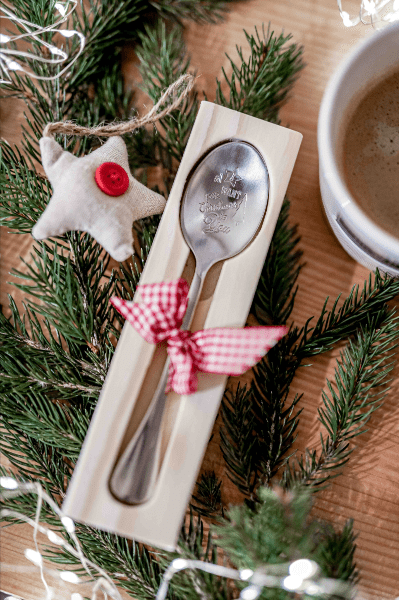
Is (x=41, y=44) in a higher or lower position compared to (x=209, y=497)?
higher

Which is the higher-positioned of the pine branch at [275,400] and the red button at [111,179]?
the red button at [111,179]

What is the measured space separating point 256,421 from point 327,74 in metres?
0.42

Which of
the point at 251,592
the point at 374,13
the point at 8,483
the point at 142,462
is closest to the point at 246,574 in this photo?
the point at 251,592

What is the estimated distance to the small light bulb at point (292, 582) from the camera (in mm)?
381

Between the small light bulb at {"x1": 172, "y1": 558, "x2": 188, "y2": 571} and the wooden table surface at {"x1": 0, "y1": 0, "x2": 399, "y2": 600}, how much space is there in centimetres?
9

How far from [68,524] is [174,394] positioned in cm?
17

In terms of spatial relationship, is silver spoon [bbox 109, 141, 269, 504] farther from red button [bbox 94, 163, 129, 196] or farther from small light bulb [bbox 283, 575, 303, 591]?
small light bulb [bbox 283, 575, 303, 591]

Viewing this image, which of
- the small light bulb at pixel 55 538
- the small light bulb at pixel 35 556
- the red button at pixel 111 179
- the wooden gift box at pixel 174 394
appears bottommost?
the small light bulb at pixel 35 556

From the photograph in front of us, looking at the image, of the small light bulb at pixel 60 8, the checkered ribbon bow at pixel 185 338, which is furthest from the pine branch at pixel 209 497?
the small light bulb at pixel 60 8

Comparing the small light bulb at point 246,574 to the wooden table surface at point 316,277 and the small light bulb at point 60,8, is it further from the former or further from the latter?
the small light bulb at point 60,8

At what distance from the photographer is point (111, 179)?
445 millimetres

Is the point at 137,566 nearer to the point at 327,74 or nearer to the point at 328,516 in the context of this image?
the point at 328,516

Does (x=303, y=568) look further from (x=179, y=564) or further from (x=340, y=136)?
(x=340, y=136)

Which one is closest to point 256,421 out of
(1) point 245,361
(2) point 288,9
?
(1) point 245,361
